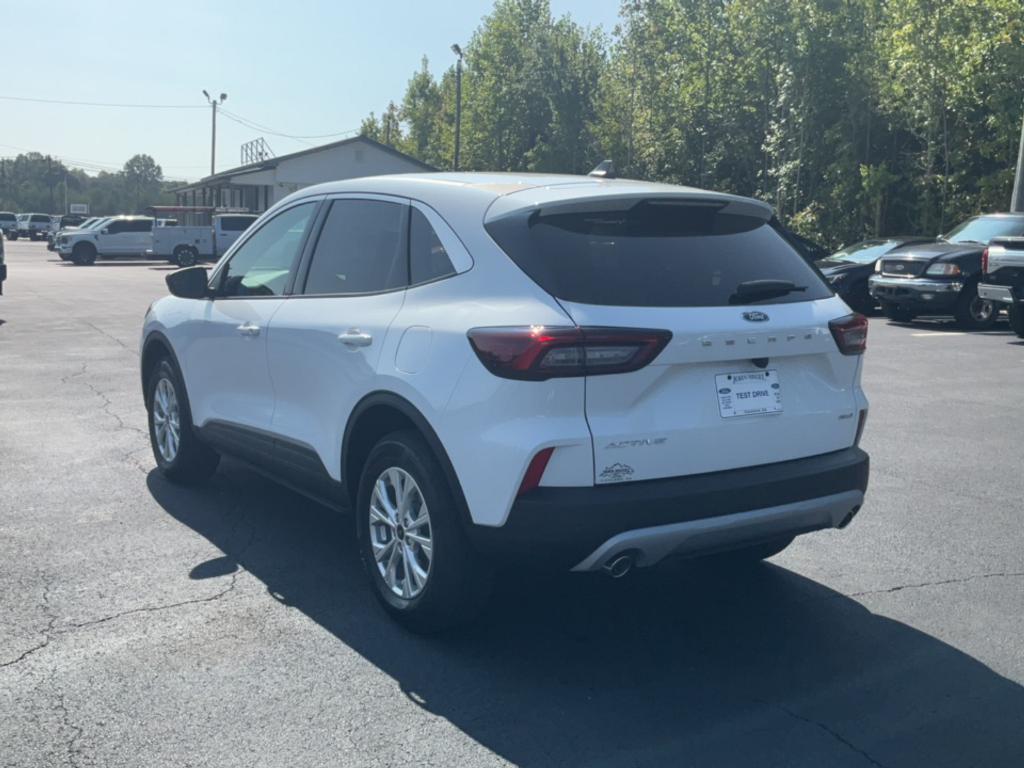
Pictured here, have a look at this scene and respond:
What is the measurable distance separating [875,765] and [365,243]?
299 centimetres

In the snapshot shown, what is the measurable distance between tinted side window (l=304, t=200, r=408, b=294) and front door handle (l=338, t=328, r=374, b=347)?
22cm

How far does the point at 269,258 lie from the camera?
5.84 m

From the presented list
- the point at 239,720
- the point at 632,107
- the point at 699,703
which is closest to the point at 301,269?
the point at 239,720

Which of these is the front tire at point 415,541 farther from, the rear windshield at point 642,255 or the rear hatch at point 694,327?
the rear windshield at point 642,255

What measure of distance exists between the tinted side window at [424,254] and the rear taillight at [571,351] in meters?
0.63

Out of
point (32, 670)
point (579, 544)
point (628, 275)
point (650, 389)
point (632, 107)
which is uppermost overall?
point (632, 107)

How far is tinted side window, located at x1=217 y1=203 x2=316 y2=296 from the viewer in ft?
18.4

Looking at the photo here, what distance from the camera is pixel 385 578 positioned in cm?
460

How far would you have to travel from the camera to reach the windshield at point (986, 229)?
1766 cm

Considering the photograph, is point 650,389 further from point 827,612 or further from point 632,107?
point 632,107

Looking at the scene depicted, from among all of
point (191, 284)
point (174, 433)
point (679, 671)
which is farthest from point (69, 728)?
point (174, 433)

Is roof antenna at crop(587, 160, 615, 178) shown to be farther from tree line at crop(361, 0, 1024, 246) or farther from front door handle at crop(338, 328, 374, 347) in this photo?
tree line at crop(361, 0, 1024, 246)

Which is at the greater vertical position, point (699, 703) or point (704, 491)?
point (704, 491)

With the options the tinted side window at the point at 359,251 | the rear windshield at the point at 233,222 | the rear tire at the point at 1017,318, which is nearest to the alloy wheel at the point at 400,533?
the tinted side window at the point at 359,251
